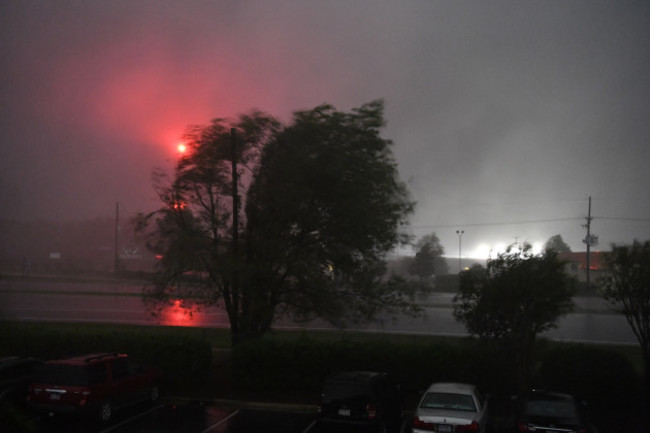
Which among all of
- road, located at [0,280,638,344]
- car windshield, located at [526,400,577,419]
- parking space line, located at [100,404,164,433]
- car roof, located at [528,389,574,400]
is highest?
car roof, located at [528,389,574,400]

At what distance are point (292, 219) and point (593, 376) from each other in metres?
10.7

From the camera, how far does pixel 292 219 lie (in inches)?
743

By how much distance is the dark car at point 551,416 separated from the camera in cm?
1026

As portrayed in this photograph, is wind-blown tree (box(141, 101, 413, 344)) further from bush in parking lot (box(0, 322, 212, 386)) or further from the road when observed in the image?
the road

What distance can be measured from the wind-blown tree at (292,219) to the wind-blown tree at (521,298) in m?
3.48

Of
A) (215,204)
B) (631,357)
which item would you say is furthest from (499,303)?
(215,204)

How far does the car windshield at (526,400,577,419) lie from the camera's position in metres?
10.6

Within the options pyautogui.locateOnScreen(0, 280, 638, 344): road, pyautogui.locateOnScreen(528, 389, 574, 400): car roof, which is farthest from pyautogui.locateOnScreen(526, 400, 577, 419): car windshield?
pyautogui.locateOnScreen(0, 280, 638, 344): road

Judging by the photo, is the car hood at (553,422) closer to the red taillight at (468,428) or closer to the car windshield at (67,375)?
the red taillight at (468,428)

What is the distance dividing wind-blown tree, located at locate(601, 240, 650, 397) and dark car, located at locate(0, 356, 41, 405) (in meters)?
17.4

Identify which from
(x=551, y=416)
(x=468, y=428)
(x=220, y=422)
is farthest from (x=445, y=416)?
(x=220, y=422)

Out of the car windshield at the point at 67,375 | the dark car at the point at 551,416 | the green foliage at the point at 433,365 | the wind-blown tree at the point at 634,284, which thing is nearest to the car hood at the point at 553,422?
the dark car at the point at 551,416

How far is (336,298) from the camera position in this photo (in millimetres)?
19203

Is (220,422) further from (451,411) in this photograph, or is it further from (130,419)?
(451,411)
